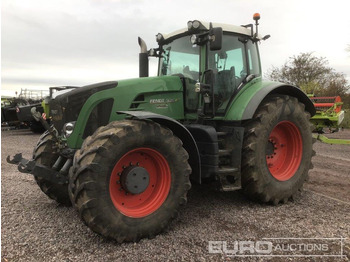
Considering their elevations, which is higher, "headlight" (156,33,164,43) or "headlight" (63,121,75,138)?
"headlight" (156,33,164,43)

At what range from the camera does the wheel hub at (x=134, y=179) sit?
318 centimetres

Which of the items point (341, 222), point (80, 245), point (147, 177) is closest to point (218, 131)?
point (147, 177)

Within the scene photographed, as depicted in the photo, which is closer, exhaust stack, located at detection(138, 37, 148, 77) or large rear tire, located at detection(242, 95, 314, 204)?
large rear tire, located at detection(242, 95, 314, 204)

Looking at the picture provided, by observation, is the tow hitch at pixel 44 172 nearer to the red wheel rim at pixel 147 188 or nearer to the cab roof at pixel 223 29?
the red wheel rim at pixel 147 188

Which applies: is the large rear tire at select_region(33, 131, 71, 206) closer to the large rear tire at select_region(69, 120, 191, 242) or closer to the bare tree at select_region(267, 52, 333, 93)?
the large rear tire at select_region(69, 120, 191, 242)

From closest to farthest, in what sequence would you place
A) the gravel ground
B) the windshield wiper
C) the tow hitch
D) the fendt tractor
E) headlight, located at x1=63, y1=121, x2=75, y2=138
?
1. the gravel ground
2. the fendt tractor
3. the tow hitch
4. headlight, located at x1=63, y1=121, x2=75, y2=138
5. the windshield wiper

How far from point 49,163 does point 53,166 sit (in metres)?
0.25

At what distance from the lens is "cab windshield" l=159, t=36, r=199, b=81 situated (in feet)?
14.2

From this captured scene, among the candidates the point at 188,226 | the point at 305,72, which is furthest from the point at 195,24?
the point at 305,72

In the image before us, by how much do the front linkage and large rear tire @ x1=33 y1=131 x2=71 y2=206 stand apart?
0.65ft

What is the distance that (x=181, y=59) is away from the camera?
4.54 m

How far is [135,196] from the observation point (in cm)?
336

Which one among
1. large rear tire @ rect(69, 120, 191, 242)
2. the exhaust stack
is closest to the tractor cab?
the exhaust stack

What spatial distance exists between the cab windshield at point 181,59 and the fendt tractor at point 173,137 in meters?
0.01
